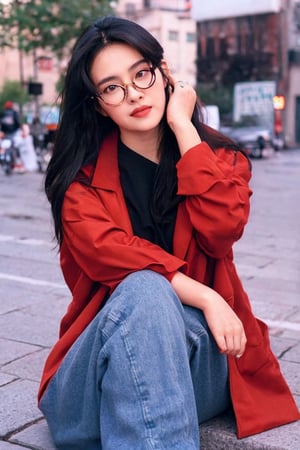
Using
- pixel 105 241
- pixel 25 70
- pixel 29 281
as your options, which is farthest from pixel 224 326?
pixel 25 70

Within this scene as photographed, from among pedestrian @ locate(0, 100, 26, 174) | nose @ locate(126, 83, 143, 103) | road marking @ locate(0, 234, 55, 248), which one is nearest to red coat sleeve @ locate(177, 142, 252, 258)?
nose @ locate(126, 83, 143, 103)

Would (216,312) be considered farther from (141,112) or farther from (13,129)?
(13,129)

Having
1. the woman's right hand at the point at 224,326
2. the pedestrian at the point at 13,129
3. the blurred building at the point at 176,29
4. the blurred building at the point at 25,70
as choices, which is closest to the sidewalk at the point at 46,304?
the woman's right hand at the point at 224,326

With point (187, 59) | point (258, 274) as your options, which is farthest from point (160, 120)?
point (187, 59)

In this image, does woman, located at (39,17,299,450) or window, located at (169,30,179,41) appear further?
window, located at (169,30,179,41)

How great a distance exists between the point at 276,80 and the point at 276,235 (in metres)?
30.3

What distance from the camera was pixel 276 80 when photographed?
36.2m

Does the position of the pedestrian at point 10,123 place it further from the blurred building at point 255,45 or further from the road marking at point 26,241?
the blurred building at point 255,45

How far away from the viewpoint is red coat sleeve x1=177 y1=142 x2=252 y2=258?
201cm

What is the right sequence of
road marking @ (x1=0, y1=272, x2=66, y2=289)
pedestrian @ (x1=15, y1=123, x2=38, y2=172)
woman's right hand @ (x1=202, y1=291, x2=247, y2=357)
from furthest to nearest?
pedestrian @ (x1=15, y1=123, x2=38, y2=172) < road marking @ (x1=0, y1=272, x2=66, y2=289) < woman's right hand @ (x1=202, y1=291, x2=247, y2=357)

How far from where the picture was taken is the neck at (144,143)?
86.8 inches

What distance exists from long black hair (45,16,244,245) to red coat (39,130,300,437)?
1.6 inches

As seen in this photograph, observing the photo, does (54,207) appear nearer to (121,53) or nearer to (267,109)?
(121,53)

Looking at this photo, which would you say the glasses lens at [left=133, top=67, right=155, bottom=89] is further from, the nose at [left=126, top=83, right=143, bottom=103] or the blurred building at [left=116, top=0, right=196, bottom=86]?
the blurred building at [left=116, top=0, right=196, bottom=86]
